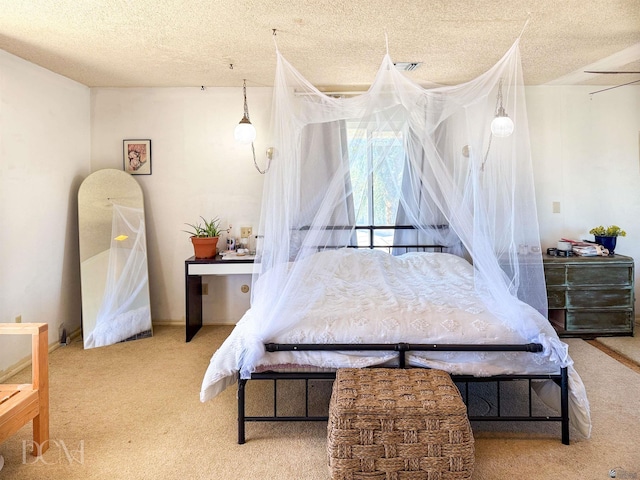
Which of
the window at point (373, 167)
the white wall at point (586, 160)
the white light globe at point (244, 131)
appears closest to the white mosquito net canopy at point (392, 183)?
the window at point (373, 167)

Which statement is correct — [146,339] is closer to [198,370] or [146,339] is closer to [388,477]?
[198,370]

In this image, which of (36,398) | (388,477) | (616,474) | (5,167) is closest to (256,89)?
(5,167)

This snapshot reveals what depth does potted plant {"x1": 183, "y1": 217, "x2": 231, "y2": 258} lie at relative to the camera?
13.0 feet

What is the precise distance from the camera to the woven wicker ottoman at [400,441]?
175 centimetres

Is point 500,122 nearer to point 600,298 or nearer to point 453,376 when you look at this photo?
point 453,376

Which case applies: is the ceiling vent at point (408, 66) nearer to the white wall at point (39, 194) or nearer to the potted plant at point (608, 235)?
the potted plant at point (608, 235)

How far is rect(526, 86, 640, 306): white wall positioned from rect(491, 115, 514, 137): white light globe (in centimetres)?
233

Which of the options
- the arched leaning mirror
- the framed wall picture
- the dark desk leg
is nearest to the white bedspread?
the dark desk leg

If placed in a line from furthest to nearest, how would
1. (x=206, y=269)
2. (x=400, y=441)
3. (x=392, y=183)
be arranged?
1. (x=206, y=269)
2. (x=392, y=183)
3. (x=400, y=441)

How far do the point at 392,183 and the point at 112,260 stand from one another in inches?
113

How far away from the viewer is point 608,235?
404 centimetres

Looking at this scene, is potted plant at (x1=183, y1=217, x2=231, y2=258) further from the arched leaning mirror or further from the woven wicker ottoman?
the woven wicker ottoman

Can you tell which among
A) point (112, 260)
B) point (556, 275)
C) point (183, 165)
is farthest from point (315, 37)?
point (556, 275)

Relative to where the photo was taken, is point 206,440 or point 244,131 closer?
point 206,440
